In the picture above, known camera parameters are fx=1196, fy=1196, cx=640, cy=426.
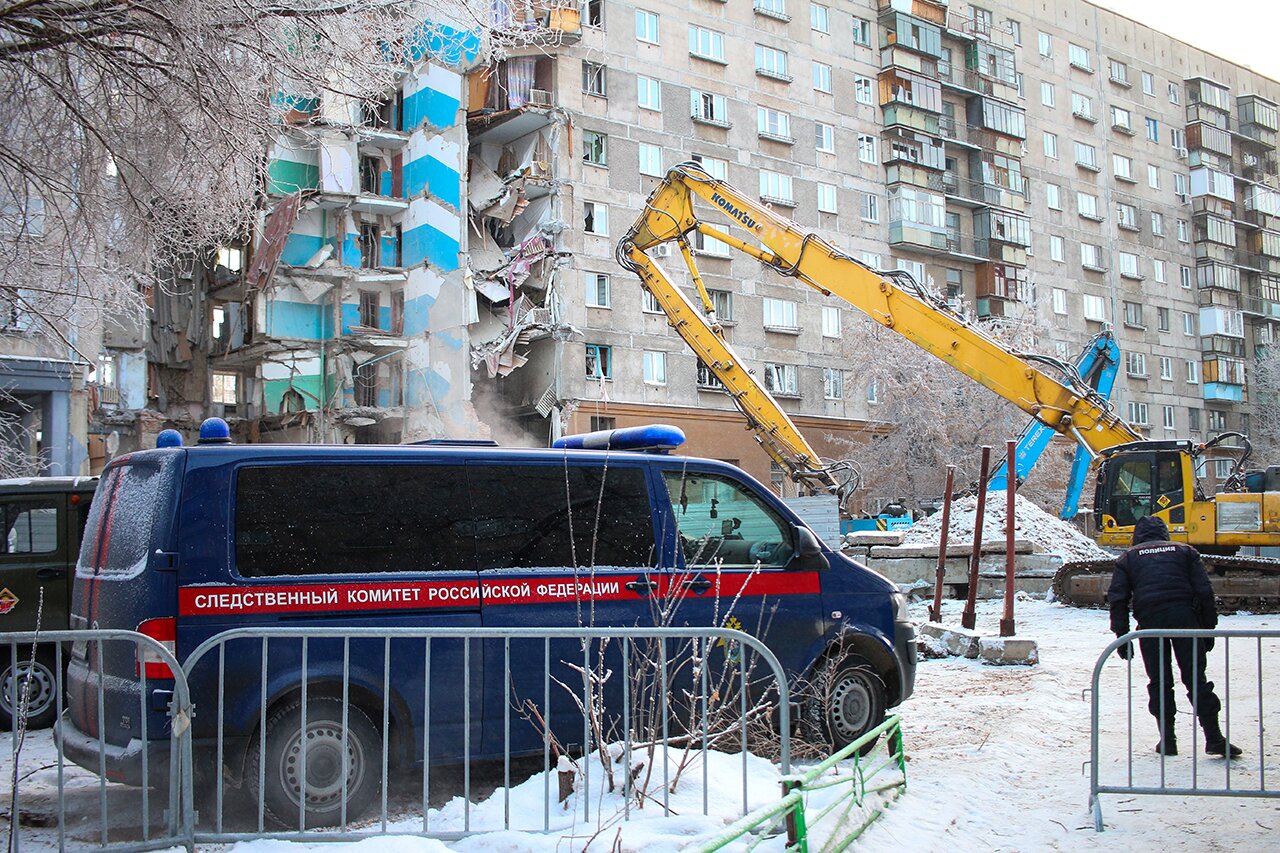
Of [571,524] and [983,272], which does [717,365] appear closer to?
[571,524]

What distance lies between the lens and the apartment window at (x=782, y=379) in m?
42.1

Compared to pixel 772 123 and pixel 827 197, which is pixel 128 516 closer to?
pixel 772 123

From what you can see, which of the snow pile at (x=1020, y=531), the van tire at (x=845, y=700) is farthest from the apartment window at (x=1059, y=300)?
the van tire at (x=845, y=700)

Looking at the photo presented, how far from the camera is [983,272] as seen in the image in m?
50.2

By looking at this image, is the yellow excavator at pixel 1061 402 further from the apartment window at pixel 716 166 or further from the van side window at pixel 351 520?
the apartment window at pixel 716 166

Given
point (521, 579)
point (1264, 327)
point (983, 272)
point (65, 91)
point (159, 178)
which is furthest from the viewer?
point (1264, 327)

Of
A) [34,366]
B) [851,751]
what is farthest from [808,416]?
[851,751]

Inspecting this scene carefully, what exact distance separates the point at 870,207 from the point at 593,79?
43.6 feet

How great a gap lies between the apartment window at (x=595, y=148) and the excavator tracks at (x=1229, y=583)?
2273 centimetres

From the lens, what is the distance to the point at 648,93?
39.8 m

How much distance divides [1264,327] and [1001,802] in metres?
66.1

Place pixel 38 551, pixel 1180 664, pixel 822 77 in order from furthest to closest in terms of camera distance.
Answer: pixel 822 77
pixel 38 551
pixel 1180 664

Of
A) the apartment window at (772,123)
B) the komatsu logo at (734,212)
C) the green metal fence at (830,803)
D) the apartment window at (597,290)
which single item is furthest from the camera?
the apartment window at (772,123)

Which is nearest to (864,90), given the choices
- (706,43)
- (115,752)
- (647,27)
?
(706,43)
